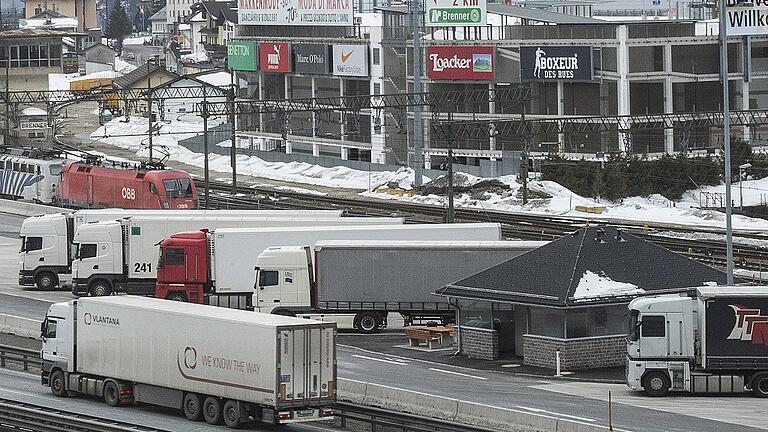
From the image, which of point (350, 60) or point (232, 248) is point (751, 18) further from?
point (232, 248)

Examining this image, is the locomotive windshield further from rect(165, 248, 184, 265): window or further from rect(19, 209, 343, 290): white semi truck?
rect(165, 248, 184, 265): window

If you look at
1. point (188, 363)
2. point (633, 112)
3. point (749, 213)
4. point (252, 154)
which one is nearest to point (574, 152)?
point (633, 112)

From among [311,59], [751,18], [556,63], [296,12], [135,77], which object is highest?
[296,12]

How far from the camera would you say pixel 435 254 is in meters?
45.0

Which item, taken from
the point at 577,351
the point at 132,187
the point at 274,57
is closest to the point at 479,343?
the point at 577,351

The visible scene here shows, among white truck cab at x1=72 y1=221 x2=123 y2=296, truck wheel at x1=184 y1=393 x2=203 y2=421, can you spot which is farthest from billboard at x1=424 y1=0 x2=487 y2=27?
truck wheel at x1=184 y1=393 x2=203 y2=421

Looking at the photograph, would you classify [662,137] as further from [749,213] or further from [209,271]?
[209,271]

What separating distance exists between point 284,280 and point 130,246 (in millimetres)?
9081

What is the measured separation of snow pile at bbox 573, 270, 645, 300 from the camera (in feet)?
128

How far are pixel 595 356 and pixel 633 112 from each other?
55.1 meters

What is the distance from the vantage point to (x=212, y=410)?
3188 cm

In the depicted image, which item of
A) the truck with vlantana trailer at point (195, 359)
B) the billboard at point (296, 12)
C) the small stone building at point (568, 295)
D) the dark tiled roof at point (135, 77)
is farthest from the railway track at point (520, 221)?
the dark tiled roof at point (135, 77)

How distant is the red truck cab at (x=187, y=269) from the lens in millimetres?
48625

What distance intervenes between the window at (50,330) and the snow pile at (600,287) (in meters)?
13.7
